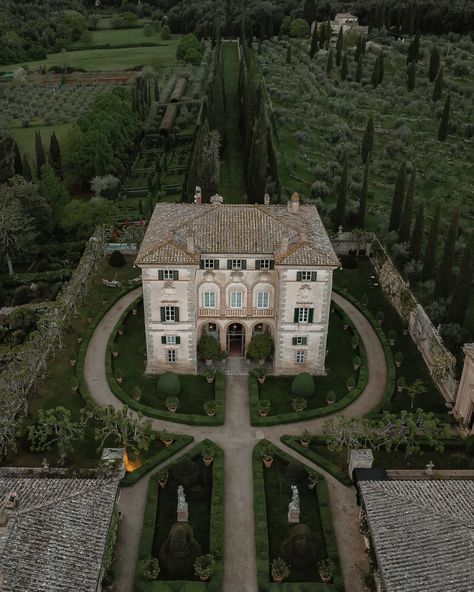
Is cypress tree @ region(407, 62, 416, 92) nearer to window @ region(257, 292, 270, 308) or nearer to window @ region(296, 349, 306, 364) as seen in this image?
window @ region(257, 292, 270, 308)

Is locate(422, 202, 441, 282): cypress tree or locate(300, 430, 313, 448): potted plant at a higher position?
locate(422, 202, 441, 282): cypress tree

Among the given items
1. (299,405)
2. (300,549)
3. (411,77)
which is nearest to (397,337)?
(299,405)

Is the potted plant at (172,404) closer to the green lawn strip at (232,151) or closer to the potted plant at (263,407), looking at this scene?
the potted plant at (263,407)

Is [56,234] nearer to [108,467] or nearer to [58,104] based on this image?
[108,467]

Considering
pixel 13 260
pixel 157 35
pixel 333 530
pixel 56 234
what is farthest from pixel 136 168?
pixel 157 35

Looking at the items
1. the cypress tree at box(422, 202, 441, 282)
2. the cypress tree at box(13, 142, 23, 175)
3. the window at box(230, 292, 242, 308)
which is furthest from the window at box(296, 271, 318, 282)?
the cypress tree at box(13, 142, 23, 175)
